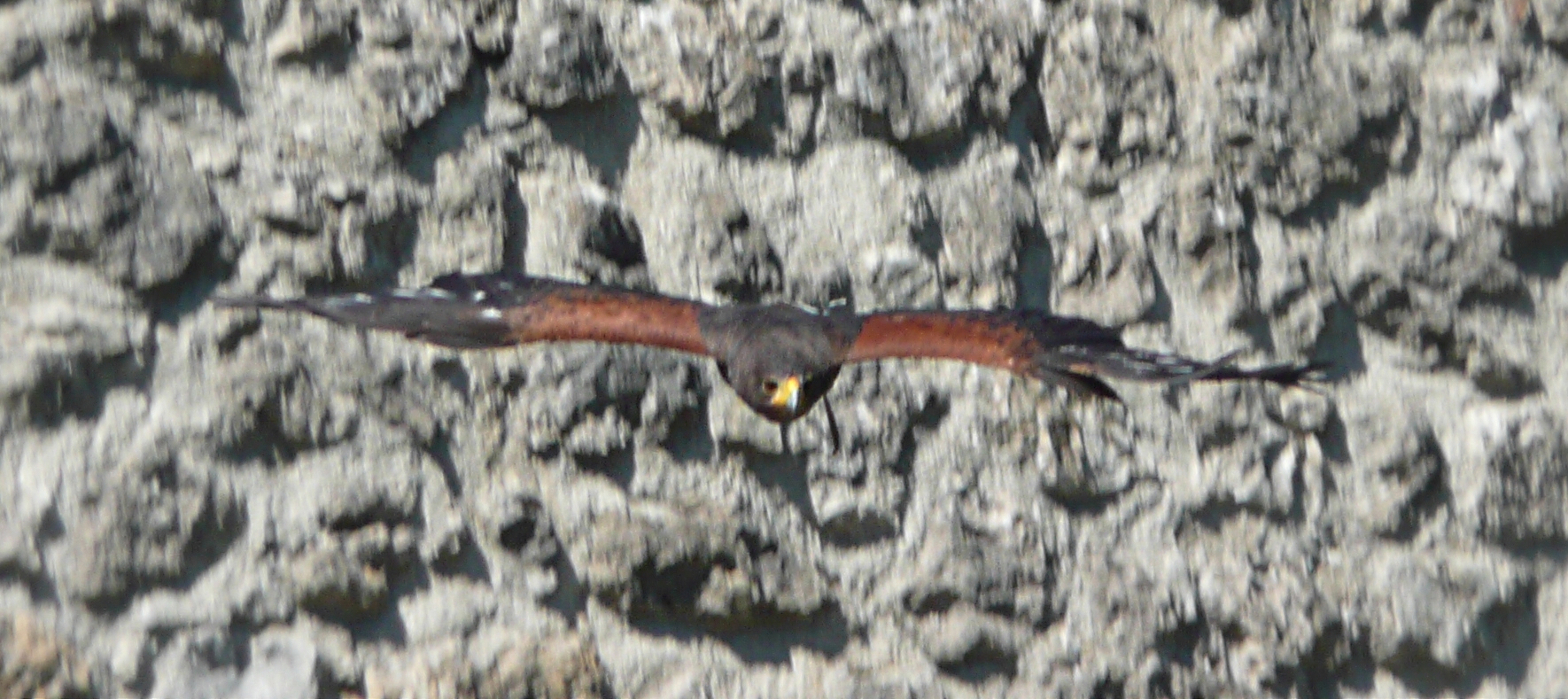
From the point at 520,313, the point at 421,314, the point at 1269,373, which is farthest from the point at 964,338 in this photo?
the point at 421,314

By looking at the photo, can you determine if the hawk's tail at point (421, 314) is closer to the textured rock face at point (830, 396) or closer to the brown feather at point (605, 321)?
the brown feather at point (605, 321)

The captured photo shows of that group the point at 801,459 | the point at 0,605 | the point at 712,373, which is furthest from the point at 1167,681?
the point at 0,605

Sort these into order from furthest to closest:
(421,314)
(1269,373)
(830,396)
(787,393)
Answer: (830,396) → (787,393) → (421,314) → (1269,373)

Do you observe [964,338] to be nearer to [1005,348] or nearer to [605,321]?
[1005,348]

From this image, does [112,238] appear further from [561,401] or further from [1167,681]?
[1167,681]

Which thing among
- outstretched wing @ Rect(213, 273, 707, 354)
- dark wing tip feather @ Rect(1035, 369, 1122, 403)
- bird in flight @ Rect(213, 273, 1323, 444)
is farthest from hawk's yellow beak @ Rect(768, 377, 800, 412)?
dark wing tip feather @ Rect(1035, 369, 1122, 403)

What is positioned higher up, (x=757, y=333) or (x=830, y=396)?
→ (x=757, y=333)

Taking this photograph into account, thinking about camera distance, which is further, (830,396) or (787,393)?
(830,396)

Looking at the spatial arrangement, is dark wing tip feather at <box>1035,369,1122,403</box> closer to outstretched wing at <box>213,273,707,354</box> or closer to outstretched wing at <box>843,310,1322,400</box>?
outstretched wing at <box>843,310,1322,400</box>
